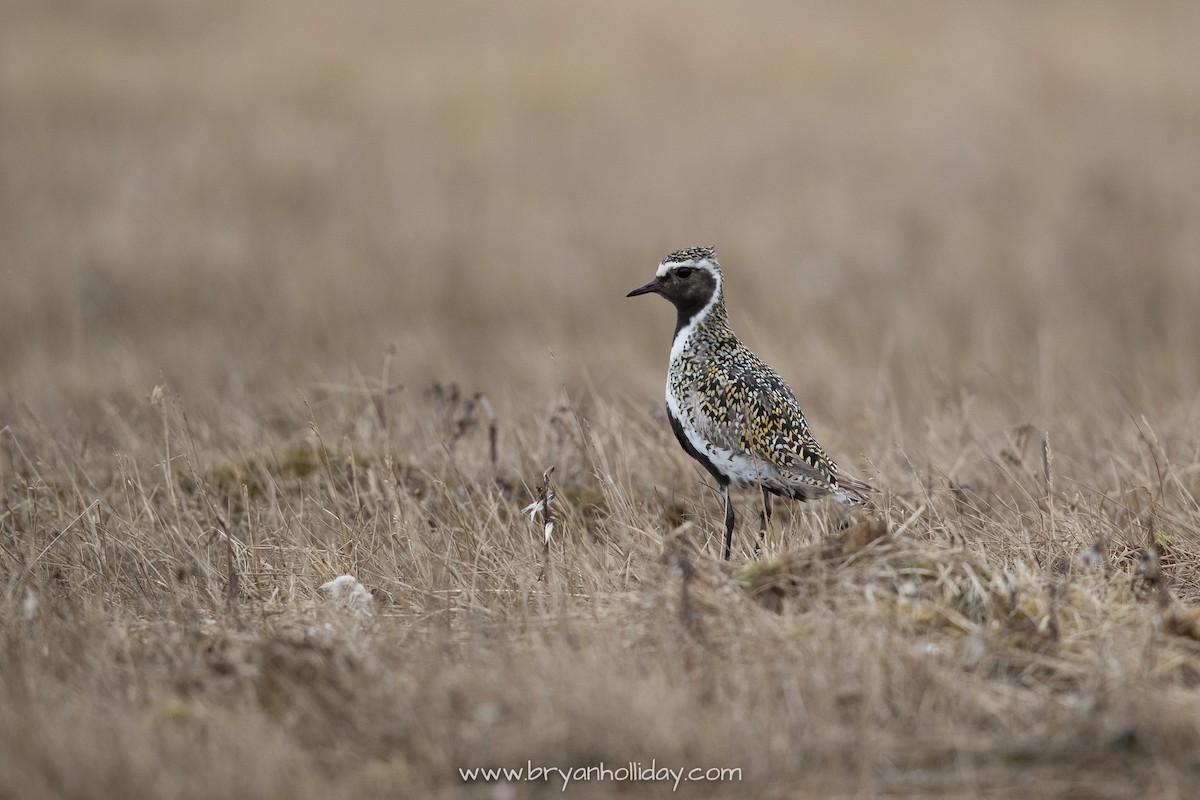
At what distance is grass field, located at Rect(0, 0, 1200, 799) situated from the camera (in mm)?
3291

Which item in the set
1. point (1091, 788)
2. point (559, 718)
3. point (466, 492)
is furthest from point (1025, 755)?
point (466, 492)

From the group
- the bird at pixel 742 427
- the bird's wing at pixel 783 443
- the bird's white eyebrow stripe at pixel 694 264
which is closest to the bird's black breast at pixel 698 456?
the bird at pixel 742 427

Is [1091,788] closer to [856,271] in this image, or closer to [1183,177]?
[856,271]

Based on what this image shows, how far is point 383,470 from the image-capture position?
541 cm

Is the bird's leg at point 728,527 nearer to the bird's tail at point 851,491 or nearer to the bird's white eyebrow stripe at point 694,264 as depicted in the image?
the bird's tail at point 851,491

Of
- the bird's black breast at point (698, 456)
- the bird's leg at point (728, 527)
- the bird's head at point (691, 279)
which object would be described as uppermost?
the bird's head at point (691, 279)

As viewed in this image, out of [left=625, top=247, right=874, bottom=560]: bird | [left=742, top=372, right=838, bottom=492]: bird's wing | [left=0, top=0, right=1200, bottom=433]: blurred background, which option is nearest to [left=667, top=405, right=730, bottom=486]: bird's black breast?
[left=625, top=247, right=874, bottom=560]: bird

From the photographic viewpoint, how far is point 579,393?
334 inches

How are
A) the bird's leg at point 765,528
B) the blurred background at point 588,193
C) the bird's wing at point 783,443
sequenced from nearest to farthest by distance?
the bird's leg at point 765,528, the bird's wing at point 783,443, the blurred background at point 588,193

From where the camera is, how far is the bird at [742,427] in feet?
16.1

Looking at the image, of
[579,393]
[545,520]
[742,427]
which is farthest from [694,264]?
[579,393]

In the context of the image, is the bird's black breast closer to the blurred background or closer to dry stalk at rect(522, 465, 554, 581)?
dry stalk at rect(522, 465, 554, 581)

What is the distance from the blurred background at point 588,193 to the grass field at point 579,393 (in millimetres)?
69

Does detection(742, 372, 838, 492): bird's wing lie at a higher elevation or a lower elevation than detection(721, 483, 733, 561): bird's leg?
higher
